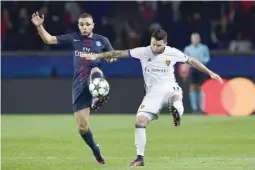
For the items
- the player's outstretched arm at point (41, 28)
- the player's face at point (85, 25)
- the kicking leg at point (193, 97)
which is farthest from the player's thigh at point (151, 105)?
the kicking leg at point (193, 97)

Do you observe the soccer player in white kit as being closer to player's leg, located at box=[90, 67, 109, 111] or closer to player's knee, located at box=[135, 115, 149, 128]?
player's knee, located at box=[135, 115, 149, 128]

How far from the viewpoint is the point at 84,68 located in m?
14.7

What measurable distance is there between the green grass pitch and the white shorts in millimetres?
784

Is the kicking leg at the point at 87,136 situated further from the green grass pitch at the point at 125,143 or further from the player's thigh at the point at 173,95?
the player's thigh at the point at 173,95

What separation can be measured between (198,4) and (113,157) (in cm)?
1218

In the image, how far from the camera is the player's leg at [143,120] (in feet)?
45.0

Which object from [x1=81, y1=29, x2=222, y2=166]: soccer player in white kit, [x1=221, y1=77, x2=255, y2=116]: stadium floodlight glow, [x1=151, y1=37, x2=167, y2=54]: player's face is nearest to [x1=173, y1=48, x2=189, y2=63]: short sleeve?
[x1=81, y1=29, x2=222, y2=166]: soccer player in white kit

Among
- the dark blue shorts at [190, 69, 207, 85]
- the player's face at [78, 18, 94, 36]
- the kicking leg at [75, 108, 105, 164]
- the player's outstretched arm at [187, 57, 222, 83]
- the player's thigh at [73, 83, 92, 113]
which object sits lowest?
the dark blue shorts at [190, 69, 207, 85]

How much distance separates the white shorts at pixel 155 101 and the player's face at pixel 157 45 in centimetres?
59

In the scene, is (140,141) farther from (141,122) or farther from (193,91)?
(193,91)

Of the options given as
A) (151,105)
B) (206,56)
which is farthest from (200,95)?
→ (151,105)

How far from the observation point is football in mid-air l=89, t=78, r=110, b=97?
46.4 feet

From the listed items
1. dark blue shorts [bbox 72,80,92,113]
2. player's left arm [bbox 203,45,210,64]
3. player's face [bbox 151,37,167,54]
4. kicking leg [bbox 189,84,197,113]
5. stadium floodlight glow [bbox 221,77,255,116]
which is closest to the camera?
player's face [bbox 151,37,167,54]

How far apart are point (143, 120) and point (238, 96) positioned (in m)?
13.7
